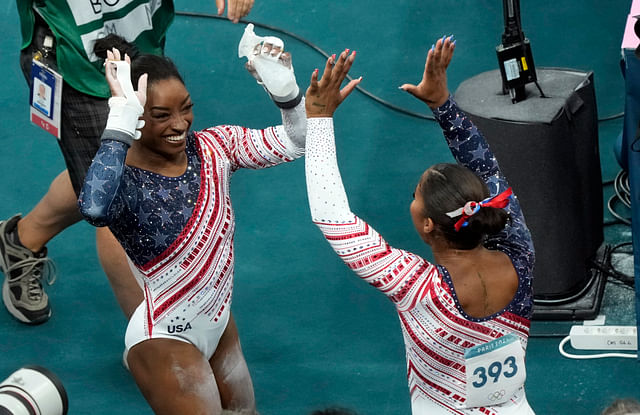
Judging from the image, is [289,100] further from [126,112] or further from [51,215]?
[51,215]

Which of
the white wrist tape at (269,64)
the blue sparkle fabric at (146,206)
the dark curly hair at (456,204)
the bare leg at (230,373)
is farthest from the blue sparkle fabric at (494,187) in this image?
the bare leg at (230,373)

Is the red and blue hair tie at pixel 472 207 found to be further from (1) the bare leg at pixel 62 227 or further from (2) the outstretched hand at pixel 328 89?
(1) the bare leg at pixel 62 227

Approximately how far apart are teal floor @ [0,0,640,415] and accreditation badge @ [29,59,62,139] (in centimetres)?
102

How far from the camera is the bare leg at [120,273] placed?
375 cm

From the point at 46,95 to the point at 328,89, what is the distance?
1530 mm

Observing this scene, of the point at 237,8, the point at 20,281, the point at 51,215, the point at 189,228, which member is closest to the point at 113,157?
the point at 189,228

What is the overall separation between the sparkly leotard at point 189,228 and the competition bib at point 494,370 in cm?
81

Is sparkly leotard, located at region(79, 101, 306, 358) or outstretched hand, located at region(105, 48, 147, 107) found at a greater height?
outstretched hand, located at region(105, 48, 147, 107)

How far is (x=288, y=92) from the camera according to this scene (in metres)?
3.14

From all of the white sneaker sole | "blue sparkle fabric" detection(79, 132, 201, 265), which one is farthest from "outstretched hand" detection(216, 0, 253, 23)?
the white sneaker sole

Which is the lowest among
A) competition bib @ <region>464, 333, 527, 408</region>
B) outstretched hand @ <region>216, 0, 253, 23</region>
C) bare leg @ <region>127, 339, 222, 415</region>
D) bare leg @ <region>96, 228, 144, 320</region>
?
bare leg @ <region>96, 228, 144, 320</region>

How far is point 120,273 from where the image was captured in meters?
3.79

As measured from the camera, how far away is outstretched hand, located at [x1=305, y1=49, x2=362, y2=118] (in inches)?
106

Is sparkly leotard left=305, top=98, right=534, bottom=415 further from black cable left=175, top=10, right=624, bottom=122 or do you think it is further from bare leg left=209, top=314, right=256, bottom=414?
black cable left=175, top=10, right=624, bottom=122
